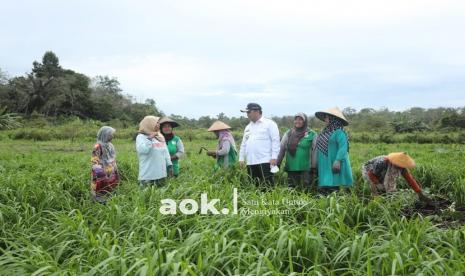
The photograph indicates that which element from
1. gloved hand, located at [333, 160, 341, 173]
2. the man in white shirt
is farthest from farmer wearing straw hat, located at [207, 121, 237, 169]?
gloved hand, located at [333, 160, 341, 173]

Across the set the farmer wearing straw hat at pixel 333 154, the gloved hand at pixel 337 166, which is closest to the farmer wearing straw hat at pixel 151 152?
the farmer wearing straw hat at pixel 333 154

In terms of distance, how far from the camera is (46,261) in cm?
268

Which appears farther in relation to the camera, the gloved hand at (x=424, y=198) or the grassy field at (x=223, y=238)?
the gloved hand at (x=424, y=198)

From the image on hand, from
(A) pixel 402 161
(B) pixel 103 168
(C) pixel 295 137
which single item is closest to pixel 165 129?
(B) pixel 103 168

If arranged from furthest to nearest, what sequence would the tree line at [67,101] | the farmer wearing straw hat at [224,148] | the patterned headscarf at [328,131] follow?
the tree line at [67,101] → the farmer wearing straw hat at [224,148] → the patterned headscarf at [328,131]

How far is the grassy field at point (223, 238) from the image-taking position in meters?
2.56

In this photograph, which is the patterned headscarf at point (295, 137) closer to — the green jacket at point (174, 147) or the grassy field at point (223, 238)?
the grassy field at point (223, 238)

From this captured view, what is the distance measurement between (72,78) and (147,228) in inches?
1601

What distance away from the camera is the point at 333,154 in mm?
4980

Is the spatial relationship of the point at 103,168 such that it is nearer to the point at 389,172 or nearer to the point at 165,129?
the point at 165,129

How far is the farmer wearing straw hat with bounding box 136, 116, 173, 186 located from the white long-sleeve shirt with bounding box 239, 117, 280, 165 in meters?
1.17

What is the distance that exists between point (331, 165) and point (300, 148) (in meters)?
0.49

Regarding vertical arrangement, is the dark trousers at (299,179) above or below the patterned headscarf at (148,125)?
below

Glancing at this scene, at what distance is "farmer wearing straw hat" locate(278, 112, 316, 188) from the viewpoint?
5.23 meters
